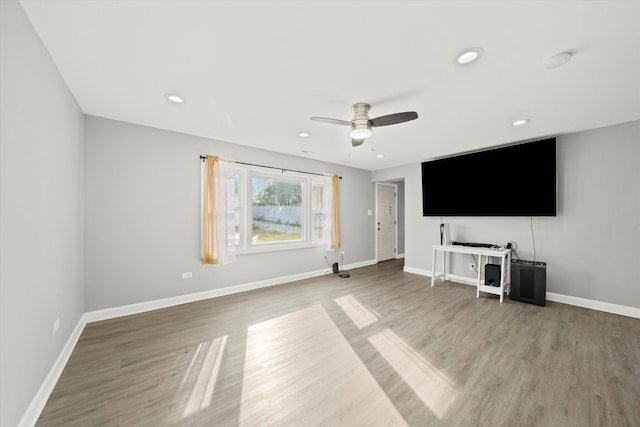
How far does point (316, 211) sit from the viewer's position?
5.48m

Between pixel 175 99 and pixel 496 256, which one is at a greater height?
pixel 175 99

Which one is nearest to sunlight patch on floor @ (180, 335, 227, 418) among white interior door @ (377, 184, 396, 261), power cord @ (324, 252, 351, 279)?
power cord @ (324, 252, 351, 279)

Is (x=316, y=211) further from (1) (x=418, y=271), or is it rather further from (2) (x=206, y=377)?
(2) (x=206, y=377)

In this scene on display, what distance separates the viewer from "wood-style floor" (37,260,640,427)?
64.8 inches

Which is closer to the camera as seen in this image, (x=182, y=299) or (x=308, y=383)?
(x=308, y=383)

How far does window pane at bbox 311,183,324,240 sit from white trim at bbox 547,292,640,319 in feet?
13.6

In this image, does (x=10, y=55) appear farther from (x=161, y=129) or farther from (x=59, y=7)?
(x=161, y=129)

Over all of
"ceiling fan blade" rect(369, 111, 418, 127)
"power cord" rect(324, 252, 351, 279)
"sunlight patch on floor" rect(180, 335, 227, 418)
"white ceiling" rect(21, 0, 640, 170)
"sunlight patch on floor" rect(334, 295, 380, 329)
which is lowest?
"sunlight patch on floor" rect(334, 295, 380, 329)

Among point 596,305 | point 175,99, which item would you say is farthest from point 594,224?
point 175,99

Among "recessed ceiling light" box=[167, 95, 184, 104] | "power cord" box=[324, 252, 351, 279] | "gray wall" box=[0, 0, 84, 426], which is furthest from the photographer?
"power cord" box=[324, 252, 351, 279]

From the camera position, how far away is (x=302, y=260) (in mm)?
5148

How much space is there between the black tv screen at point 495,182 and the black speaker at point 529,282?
2.78ft

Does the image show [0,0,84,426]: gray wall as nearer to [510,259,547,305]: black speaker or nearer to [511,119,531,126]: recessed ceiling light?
[511,119,531,126]: recessed ceiling light

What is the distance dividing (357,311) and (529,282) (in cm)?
270
